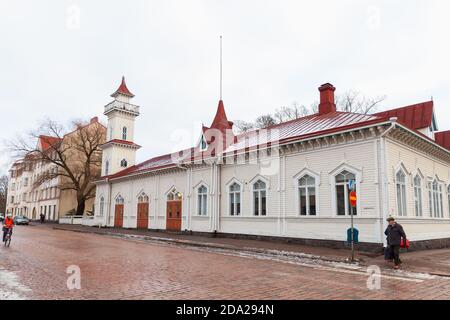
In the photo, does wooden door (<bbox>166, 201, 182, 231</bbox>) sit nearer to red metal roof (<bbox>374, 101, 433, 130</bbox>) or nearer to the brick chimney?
the brick chimney

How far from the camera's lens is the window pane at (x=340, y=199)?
642 inches

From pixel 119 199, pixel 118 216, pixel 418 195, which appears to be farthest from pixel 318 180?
pixel 119 199

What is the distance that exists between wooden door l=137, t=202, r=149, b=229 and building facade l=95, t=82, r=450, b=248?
4.33ft

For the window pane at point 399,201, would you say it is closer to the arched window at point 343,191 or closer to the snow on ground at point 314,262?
the arched window at point 343,191

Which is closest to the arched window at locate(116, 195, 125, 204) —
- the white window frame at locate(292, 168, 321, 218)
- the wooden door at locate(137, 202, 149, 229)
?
the wooden door at locate(137, 202, 149, 229)

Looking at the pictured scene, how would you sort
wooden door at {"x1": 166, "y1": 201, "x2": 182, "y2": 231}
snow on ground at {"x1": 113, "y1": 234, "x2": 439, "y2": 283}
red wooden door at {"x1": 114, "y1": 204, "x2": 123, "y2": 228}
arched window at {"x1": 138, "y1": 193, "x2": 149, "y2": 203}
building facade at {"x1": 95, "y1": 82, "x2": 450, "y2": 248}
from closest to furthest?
snow on ground at {"x1": 113, "y1": 234, "x2": 439, "y2": 283}, building facade at {"x1": 95, "y1": 82, "x2": 450, "y2": 248}, wooden door at {"x1": 166, "y1": 201, "x2": 182, "y2": 231}, arched window at {"x1": 138, "y1": 193, "x2": 149, "y2": 203}, red wooden door at {"x1": 114, "y1": 204, "x2": 123, "y2": 228}

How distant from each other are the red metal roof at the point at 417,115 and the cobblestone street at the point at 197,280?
39.6ft

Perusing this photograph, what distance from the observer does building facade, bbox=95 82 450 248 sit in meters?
15.5

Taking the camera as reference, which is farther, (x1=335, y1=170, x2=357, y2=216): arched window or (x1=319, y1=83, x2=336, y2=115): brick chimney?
(x1=319, y1=83, x2=336, y2=115): brick chimney

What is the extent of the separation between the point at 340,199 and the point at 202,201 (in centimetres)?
1023

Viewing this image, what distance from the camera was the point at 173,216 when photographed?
2669cm

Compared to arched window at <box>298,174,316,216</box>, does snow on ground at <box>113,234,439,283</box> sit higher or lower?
lower

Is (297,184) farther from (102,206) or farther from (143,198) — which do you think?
(102,206)
